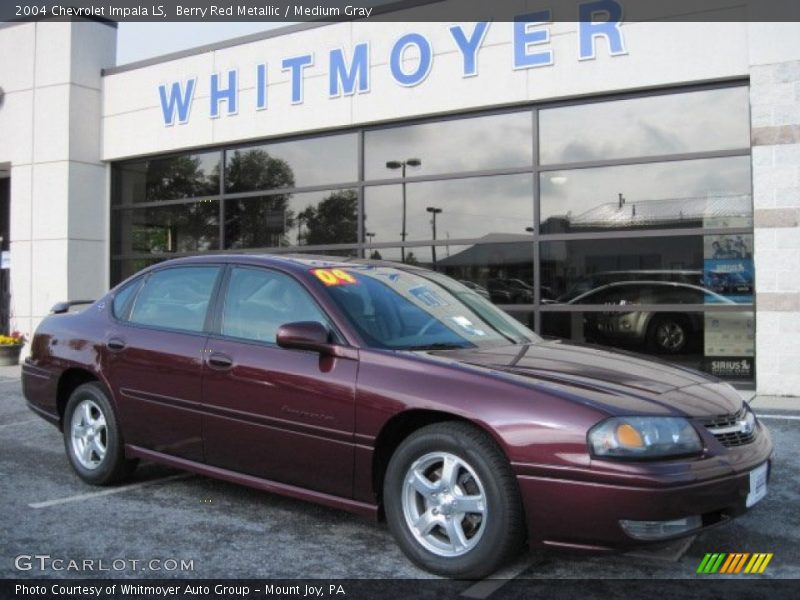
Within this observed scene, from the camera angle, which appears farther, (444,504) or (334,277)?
(334,277)

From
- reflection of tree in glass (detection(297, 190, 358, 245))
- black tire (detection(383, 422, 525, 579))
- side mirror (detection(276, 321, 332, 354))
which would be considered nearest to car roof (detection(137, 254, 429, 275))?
side mirror (detection(276, 321, 332, 354))

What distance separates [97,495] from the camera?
4824 mm

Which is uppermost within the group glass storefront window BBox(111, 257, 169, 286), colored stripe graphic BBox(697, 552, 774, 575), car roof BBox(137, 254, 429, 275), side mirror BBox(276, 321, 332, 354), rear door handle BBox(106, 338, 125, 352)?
glass storefront window BBox(111, 257, 169, 286)

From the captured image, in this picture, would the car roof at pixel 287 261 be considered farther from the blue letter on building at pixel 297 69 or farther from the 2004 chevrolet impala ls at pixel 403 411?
the blue letter on building at pixel 297 69

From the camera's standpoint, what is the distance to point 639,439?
10.2 ft

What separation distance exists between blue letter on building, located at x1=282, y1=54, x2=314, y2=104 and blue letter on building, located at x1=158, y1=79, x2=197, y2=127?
6.29 ft

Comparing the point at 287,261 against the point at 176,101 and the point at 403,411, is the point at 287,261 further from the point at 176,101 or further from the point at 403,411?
the point at 176,101


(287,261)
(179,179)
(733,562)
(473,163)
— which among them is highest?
(179,179)

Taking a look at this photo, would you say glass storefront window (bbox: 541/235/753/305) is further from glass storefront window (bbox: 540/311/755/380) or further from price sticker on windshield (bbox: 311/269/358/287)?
price sticker on windshield (bbox: 311/269/358/287)

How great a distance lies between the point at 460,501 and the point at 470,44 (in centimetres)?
795

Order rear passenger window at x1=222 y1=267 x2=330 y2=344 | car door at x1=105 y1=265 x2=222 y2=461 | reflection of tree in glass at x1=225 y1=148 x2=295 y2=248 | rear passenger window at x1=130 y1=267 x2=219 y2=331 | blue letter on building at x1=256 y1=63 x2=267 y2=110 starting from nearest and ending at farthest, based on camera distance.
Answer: rear passenger window at x1=222 y1=267 x2=330 y2=344, car door at x1=105 y1=265 x2=222 y2=461, rear passenger window at x1=130 y1=267 x2=219 y2=331, blue letter on building at x1=256 y1=63 x2=267 y2=110, reflection of tree in glass at x1=225 y1=148 x2=295 y2=248

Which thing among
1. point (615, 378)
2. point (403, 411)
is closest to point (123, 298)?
point (403, 411)

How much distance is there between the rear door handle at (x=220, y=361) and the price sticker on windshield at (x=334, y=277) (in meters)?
0.65

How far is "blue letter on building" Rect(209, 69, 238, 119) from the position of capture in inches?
480
